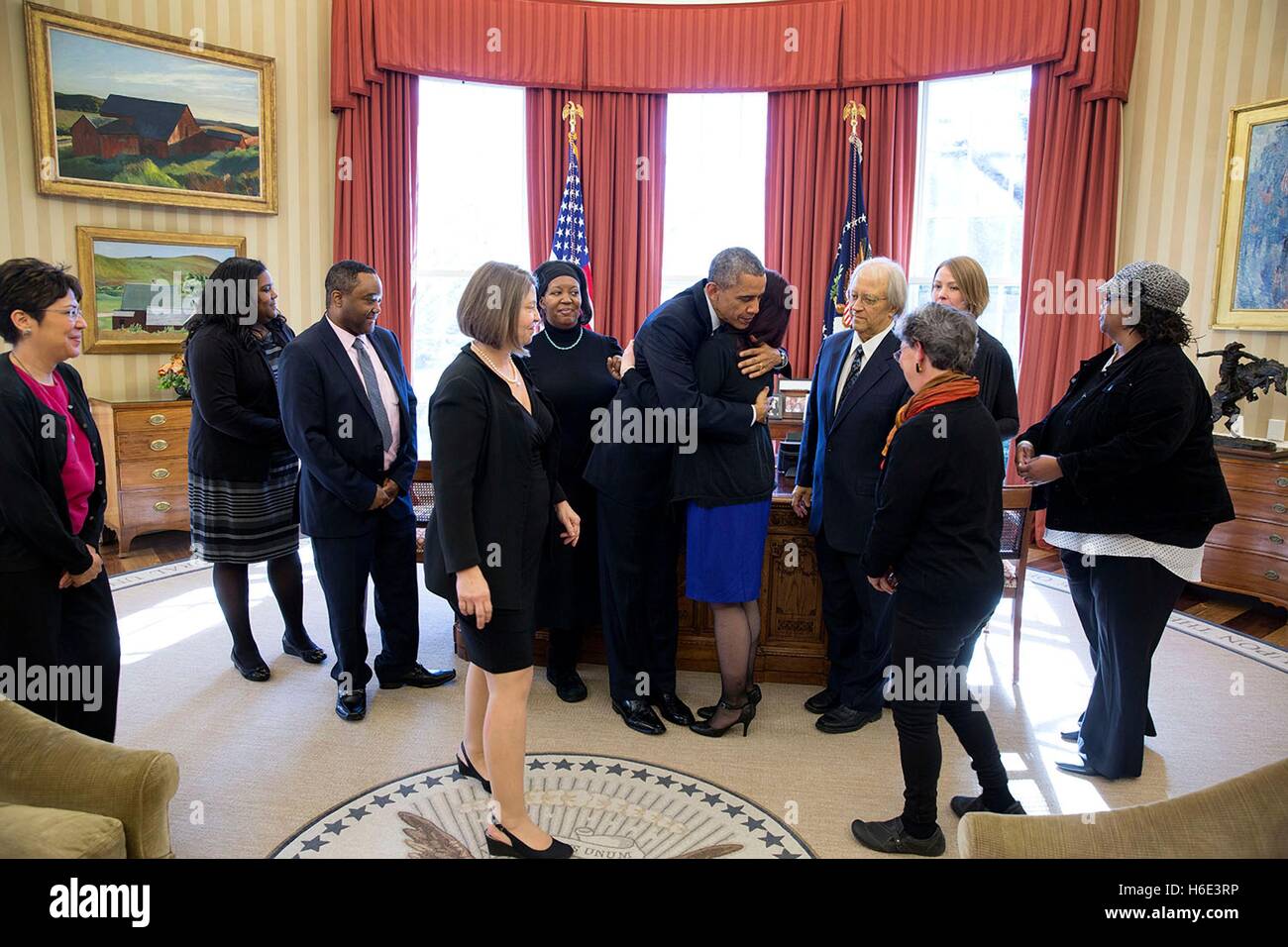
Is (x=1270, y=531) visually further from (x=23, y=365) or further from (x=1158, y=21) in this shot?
(x=23, y=365)

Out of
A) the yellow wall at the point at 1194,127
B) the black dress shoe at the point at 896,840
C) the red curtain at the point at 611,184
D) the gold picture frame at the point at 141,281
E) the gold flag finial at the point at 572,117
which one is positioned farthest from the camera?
the red curtain at the point at 611,184

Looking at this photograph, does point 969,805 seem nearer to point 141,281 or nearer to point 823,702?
point 823,702

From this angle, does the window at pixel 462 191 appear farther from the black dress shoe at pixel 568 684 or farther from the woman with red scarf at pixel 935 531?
the woman with red scarf at pixel 935 531

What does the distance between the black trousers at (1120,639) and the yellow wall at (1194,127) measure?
10.3 ft

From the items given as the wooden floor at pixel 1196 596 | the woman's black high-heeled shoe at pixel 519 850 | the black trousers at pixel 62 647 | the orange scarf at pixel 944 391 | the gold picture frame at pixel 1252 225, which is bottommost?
the wooden floor at pixel 1196 596

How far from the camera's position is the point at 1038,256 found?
6.16 meters

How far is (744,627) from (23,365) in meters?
2.30

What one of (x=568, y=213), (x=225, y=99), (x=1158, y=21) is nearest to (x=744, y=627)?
(x=568, y=213)

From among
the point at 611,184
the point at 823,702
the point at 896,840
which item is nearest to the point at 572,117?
the point at 611,184

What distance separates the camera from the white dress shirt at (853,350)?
10.2ft

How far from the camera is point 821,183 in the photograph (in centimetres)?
676

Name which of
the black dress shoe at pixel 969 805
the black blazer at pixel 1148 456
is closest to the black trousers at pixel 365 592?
the black dress shoe at pixel 969 805

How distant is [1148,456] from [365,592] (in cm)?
281

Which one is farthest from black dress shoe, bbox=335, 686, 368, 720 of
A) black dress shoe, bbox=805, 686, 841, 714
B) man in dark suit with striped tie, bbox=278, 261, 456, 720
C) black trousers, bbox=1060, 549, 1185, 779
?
black trousers, bbox=1060, 549, 1185, 779
